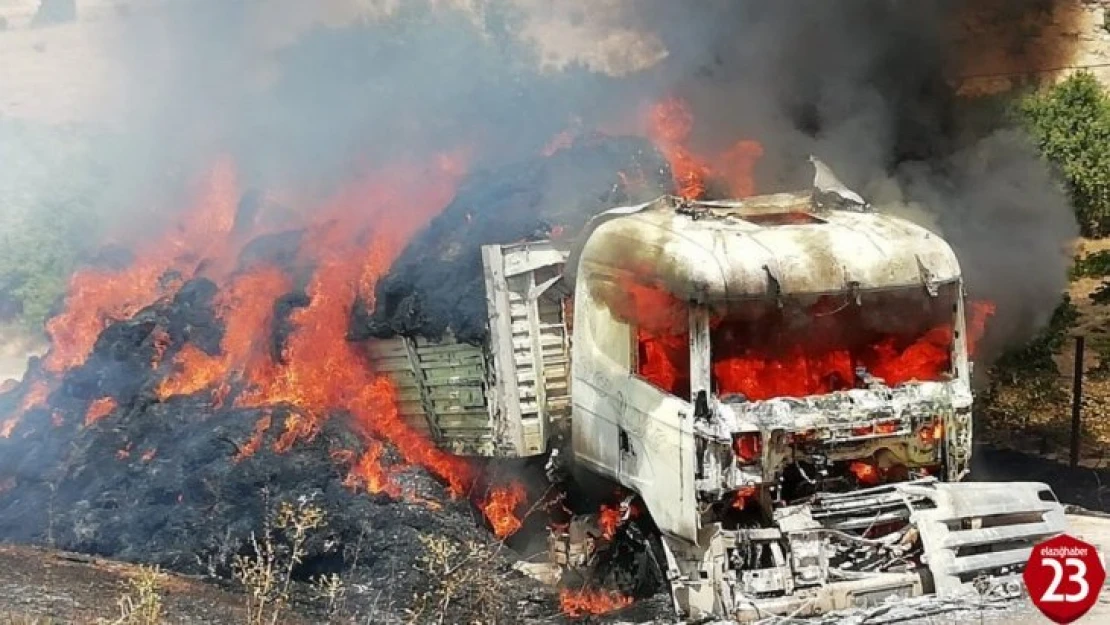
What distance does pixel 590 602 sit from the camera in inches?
355

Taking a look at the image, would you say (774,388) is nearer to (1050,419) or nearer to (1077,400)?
(1077,400)

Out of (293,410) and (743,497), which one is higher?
(293,410)

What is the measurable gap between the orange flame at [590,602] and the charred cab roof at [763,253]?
249 cm

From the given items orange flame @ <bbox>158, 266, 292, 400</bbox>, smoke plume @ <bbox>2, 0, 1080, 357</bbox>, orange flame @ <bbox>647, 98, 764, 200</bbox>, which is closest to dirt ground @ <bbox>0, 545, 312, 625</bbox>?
orange flame @ <bbox>158, 266, 292, 400</bbox>

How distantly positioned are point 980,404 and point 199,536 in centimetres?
889

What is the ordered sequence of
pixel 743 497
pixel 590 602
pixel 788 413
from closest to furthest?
pixel 788 413 → pixel 743 497 → pixel 590 602

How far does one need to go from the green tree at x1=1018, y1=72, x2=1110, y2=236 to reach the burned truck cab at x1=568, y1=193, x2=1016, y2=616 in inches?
398

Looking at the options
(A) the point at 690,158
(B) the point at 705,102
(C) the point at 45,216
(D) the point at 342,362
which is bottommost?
(D) the point at 342,362

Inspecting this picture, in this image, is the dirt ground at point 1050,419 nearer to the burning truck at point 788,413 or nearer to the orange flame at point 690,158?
the orange flame at point 690,158

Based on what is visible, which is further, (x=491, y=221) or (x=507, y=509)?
(x=491, y=221)

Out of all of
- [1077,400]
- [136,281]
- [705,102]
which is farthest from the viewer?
[705,102]

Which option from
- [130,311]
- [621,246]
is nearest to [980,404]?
[621,246]

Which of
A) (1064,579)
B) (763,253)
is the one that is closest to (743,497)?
(763,253)

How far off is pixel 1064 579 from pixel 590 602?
3859 millimetres
